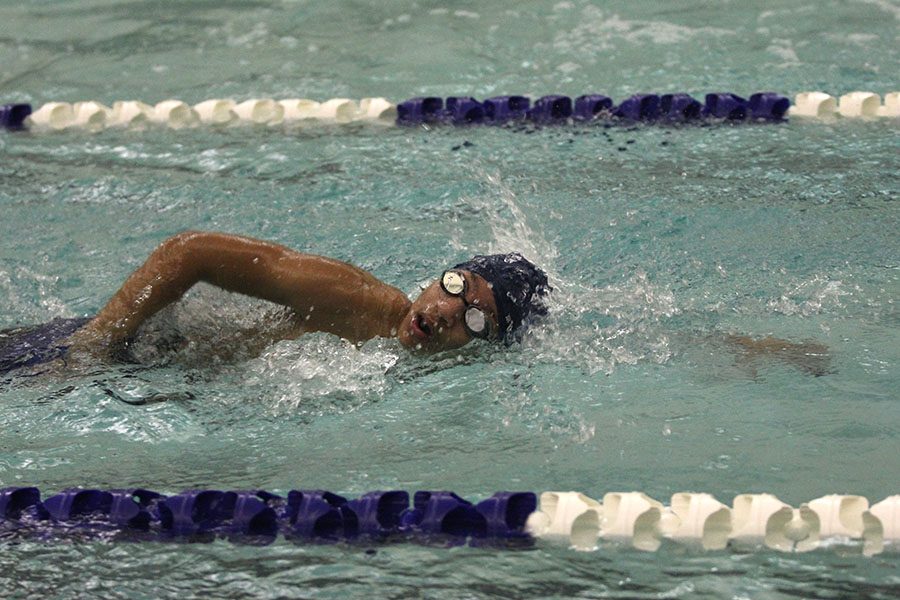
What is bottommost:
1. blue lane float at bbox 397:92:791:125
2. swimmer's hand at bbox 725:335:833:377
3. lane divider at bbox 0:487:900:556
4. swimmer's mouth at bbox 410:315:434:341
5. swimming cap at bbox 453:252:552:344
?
lane divider at bbox 0:487:900:556

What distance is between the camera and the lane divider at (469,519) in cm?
289

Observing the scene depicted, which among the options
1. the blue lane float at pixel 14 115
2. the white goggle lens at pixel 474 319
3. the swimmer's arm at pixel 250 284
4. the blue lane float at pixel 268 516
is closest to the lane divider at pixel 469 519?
the blue lane float at pixel 268 516

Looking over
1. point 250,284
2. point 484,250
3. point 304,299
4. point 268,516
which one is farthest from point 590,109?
point 268,516

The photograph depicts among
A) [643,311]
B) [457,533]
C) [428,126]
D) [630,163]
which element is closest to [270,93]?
[428,126]

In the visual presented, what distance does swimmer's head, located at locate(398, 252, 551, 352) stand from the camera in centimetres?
360

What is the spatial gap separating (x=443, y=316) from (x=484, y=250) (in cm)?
97

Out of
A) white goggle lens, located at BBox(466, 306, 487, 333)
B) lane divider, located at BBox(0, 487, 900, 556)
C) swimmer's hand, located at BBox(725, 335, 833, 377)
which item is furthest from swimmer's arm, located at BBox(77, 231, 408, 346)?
swimmer's hand, located at BBox(725, 335, 833, 377)

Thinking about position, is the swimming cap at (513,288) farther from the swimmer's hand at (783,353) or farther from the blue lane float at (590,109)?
the blue lane float at (590,109)

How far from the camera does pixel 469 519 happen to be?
9.71 ft

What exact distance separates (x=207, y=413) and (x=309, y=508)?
0.63 metres

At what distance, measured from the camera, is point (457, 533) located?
2.95 meters

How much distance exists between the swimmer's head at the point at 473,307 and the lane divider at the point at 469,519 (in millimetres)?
703

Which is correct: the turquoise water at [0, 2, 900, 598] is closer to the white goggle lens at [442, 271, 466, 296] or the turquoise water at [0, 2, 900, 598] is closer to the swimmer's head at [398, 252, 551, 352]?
the swimmer's head at [398, 252, 551, 352]

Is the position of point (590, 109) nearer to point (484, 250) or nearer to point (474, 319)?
point (484, 250)
